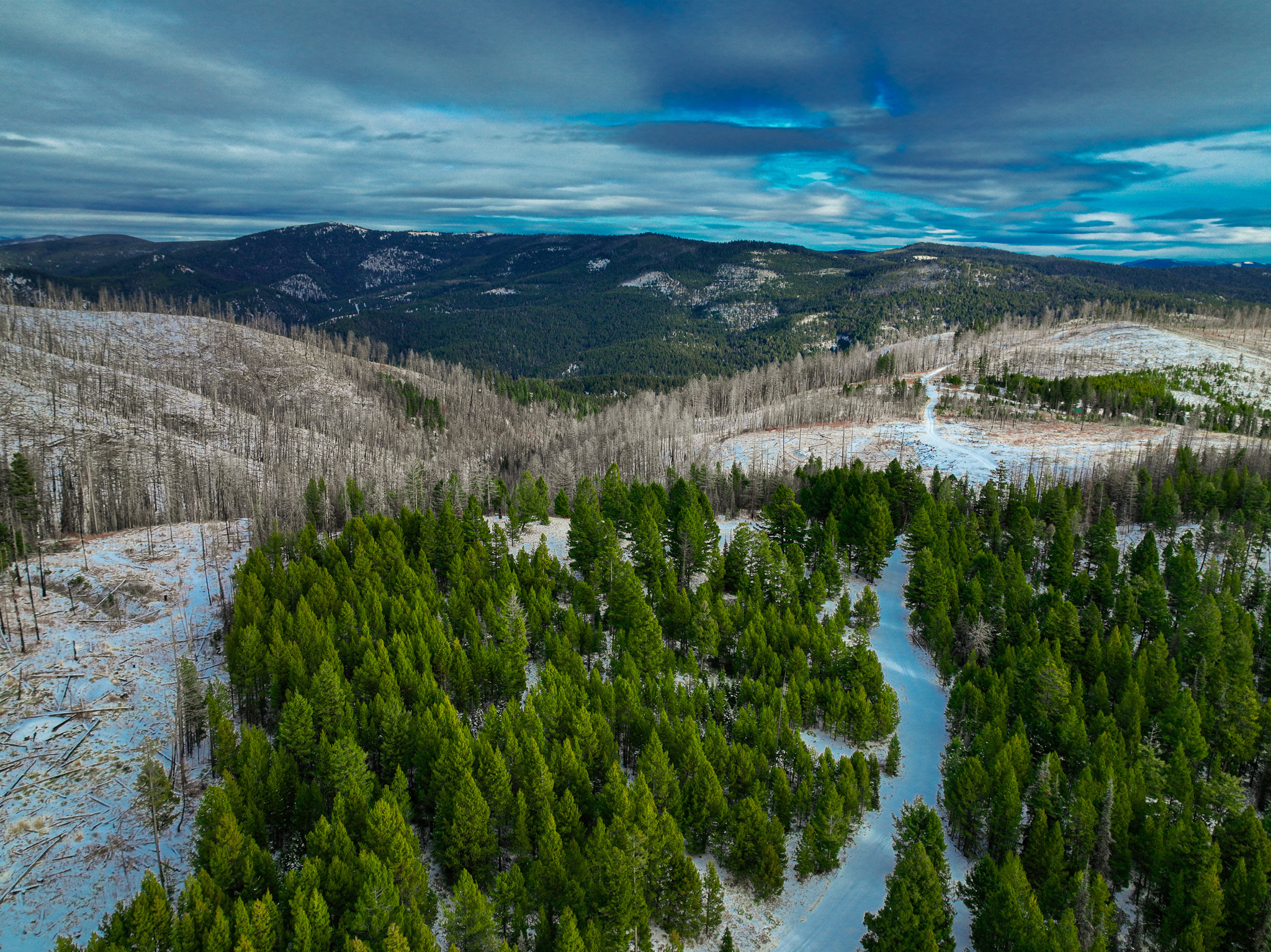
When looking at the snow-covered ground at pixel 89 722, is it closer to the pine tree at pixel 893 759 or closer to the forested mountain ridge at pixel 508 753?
the forested mountain ridge at pixel 508 753

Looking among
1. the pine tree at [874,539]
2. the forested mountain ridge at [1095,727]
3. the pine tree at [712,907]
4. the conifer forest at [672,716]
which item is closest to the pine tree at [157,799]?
the conifer forest at [672,716]

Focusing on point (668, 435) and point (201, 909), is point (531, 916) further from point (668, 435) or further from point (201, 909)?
point (668, 435)

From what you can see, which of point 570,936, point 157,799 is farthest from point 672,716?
point 157,799

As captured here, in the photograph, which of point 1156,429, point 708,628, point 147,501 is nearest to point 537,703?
point 708,628

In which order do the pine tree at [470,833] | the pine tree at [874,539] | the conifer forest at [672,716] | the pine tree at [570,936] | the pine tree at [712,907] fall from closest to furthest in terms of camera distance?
the pine tree at [570,936], the conifer forest at [672,716], the pine tree at [712,907], the pine tree at [470,833], the pine tree at [874,539]

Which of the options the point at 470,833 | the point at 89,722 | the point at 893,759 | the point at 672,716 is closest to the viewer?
the point at 470,833

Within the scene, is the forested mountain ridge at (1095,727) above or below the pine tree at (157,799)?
above

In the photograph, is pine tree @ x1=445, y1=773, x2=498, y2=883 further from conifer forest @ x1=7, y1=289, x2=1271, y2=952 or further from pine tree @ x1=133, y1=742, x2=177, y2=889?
pine tree @ x1=133, y1=742, x2=177, y2=889

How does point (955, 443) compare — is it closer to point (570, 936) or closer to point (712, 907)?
point (712, 907)
